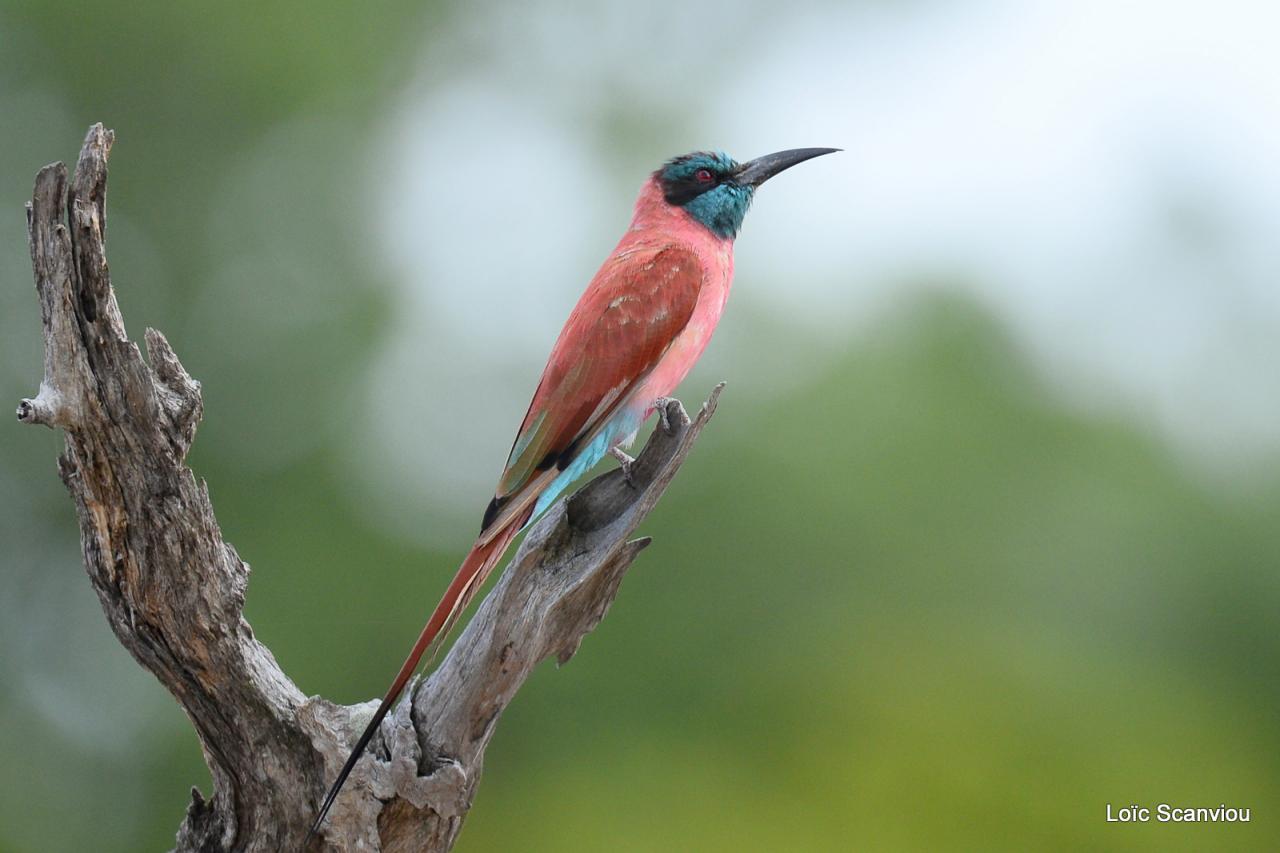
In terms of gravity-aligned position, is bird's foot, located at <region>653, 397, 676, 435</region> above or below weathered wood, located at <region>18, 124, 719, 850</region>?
above

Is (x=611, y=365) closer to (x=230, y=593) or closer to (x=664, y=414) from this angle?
(x=664, y=414)

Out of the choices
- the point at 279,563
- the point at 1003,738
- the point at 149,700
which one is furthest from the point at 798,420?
the point at 149,700

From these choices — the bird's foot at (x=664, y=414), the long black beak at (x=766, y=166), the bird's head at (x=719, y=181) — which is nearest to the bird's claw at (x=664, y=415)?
the bird's foot at (x=664, y=414)

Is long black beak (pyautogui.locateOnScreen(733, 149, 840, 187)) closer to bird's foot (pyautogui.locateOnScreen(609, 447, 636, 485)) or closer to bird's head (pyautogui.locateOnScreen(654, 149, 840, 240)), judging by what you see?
bird's head (pyautogui.locateOnScreen(654, 149, 840, 240))

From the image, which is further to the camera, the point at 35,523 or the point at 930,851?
the point at 35,523

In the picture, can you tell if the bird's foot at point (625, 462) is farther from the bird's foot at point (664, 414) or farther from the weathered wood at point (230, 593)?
the bird's foot at point (664, 414)

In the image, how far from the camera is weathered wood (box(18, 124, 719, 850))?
9.50 ft

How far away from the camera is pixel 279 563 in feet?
24.2

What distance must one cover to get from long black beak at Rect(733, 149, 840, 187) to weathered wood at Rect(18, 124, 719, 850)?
5.17 feet

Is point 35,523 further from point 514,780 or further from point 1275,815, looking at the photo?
point 1275,815

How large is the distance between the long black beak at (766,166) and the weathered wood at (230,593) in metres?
1.58

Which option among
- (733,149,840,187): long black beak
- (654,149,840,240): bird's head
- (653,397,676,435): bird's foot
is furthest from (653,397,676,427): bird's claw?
(733,149,840,187): long black beak

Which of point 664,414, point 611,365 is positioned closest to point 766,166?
point 611,365

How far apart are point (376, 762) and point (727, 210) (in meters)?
2.41
